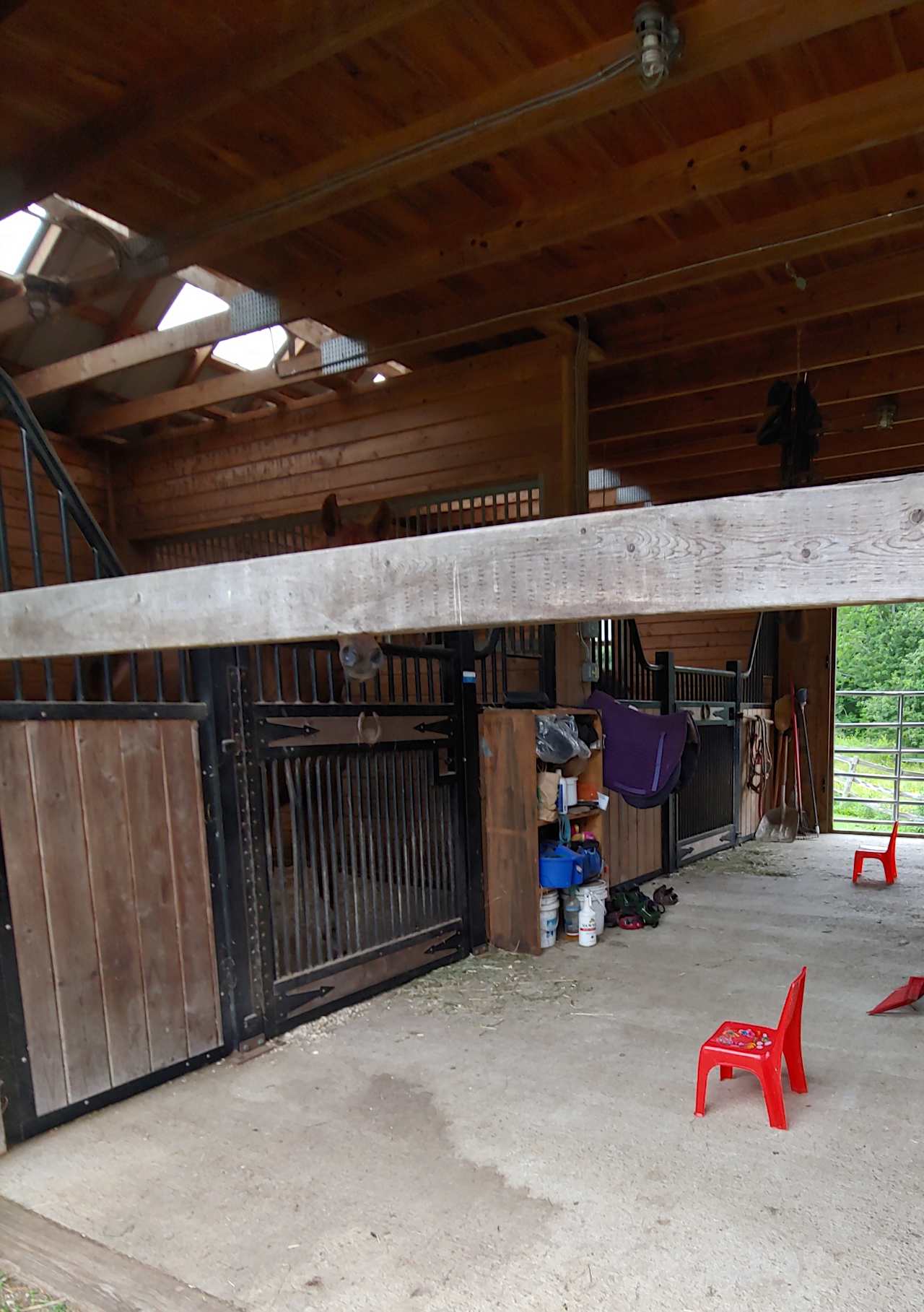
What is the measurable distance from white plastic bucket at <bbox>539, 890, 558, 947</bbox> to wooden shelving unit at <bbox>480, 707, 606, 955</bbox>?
4cm

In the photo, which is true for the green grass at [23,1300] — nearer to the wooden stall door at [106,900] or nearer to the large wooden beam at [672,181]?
the wooden stall door at [106,900]

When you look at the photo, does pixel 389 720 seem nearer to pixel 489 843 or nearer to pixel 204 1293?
pixel 489 843

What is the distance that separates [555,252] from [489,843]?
2931 millimetres

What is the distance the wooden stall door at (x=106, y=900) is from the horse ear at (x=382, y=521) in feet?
8.11

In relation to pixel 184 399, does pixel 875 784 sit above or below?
below

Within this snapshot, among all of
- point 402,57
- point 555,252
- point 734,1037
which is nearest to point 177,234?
point 402,57

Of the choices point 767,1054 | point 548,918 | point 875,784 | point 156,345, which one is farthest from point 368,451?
point 875,784

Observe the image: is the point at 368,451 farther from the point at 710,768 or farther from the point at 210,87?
the point at 710,768

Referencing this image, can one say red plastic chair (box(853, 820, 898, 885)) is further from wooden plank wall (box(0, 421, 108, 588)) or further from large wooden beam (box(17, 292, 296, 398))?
wooden plank wall (box(0, 421, 108, 588))

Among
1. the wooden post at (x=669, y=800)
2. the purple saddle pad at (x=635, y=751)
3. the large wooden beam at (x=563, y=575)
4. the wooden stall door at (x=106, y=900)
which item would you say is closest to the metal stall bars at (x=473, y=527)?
the purple saddle pad at (x=635, y=751)

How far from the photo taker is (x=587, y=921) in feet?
13.6

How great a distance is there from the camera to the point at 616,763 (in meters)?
4.61

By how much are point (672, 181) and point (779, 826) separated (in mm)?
6290

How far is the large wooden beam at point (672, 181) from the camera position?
245 cm
